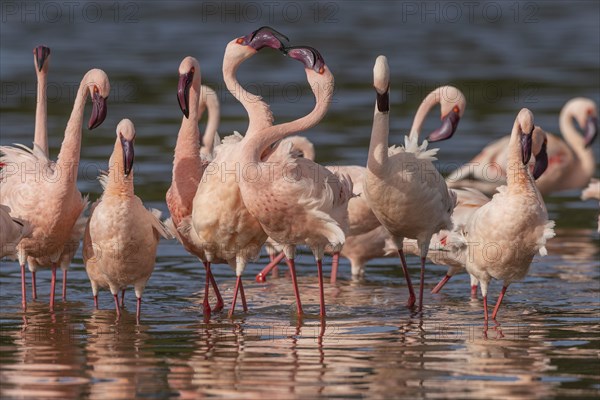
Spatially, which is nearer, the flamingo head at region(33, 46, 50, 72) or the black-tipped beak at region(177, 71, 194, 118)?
the black-tipped beak at region(177, 71, 194, 118)

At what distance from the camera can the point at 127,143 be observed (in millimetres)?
9188

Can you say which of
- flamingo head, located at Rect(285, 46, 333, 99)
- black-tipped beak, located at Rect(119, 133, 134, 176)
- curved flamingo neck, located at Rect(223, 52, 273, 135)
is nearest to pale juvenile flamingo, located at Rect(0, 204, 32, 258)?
black-tipped beak, located at Rect(119, 133, 134, 176)

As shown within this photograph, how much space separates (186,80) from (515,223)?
2.73 m

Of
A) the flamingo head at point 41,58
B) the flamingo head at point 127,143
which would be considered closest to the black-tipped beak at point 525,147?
the flamingo head at point 127,143

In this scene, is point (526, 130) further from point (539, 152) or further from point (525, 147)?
point (539, 152)

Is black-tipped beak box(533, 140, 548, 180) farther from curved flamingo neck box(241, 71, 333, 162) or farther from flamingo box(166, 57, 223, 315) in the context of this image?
flamingo box(166, 57, 223, 315)

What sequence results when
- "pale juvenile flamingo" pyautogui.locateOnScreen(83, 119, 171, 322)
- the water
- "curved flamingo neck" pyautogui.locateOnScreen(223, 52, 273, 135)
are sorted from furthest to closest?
1. "curved flamingo neck" pyautogui.locateOnScreen(223, 52, 273, 135)
2. "pale juvenile flamingo" pyautogui.locateOnScreen(83, 119, 171, 322)
3. the water

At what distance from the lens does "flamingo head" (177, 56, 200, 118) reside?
32.1 feet

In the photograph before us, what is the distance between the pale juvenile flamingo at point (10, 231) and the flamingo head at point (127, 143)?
3.35 feet

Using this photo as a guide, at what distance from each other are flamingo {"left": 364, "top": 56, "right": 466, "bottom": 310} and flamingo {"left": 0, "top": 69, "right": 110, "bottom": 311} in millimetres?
2075

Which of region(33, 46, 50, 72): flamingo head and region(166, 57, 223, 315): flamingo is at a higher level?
region(33, 46, 50, 72): flamingo head

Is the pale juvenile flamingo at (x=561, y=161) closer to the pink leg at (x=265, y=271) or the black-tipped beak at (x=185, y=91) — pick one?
the pink leg at (x=265, y=271)

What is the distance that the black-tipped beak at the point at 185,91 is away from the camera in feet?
32.0

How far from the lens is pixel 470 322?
31.5 ft
